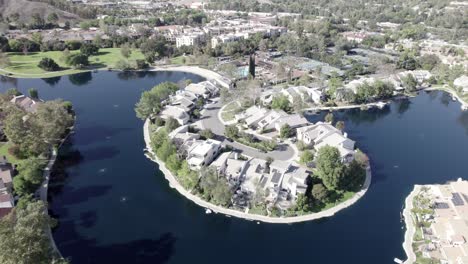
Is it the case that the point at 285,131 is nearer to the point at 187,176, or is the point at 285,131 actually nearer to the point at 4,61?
the point at 187,176

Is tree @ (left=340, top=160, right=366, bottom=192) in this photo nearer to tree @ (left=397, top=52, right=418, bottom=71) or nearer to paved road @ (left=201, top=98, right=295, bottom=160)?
paved road @ (left=201, top=98, right=295, bottom=160)

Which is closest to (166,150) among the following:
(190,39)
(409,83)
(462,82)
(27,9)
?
(409,83)

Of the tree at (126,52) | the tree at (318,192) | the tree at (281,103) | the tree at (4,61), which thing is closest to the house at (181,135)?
the tree at (281,103)

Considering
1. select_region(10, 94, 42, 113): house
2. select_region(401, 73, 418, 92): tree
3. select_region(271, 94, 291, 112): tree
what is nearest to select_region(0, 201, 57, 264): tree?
select_region(10, 94, 42, 113): house

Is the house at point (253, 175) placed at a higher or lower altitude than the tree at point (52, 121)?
lower

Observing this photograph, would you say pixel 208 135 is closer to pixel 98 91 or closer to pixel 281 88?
pixel 281 88

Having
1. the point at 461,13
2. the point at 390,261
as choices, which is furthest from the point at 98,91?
the point at 461,13

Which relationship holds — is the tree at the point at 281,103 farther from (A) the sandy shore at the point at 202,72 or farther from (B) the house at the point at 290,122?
(A) the sandy shore at the point at 202,72
